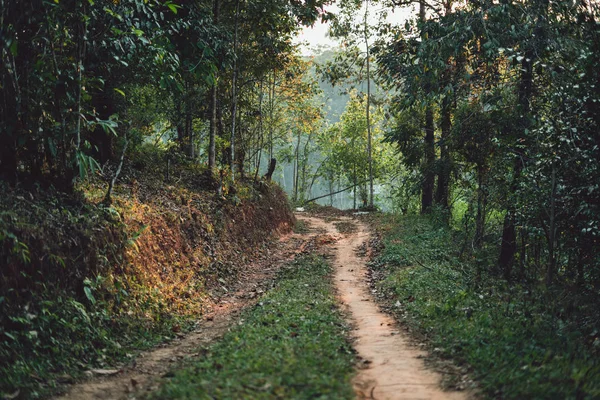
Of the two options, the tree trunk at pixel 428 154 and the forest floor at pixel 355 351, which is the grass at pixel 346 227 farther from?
the forest floor at pixel 355 351

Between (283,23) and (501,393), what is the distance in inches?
673

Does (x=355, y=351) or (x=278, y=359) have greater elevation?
(x=278, y=359)

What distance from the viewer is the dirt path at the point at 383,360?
19.1 ft

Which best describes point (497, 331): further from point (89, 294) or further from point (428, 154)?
point (428, 154)

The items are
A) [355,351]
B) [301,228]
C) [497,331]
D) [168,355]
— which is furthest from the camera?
→ [301,228]

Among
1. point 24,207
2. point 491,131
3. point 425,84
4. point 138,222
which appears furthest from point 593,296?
point 24,207

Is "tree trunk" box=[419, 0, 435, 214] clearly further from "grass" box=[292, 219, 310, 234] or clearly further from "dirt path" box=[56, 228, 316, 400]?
"dirt path" box=[56, 228, 316, 400]

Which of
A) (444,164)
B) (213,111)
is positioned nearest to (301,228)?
(444,164)

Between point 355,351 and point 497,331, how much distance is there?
2.66 metres

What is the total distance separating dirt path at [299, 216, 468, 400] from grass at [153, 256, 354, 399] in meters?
0.30

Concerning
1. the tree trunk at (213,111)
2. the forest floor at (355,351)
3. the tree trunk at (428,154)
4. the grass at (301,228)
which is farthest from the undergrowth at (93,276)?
the tree trunk at (428,154)

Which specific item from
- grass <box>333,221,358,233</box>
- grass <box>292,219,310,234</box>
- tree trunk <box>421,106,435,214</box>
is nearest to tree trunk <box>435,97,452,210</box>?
tree trunk <box>421,106,435,214</box>

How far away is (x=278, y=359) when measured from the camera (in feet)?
21.4

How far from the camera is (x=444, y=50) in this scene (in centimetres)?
1080
